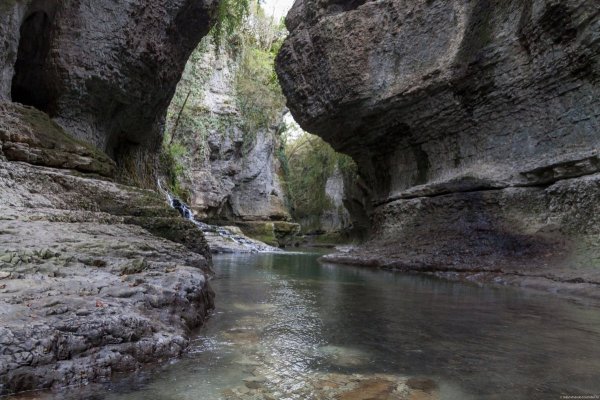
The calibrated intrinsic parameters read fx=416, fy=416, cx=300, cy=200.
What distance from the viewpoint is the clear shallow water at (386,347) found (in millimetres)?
2035

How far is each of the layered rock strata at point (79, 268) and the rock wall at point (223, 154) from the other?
13.7 metres

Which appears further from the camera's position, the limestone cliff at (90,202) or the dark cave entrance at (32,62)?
the dark cave entrance at (32,62)

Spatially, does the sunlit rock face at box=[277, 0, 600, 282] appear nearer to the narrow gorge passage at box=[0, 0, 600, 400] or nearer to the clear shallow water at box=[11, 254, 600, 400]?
the narrow gorge passage at box=[0, 0, 600, 400]

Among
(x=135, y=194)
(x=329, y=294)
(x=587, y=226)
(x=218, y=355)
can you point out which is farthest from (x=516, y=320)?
(x=135, y=194)

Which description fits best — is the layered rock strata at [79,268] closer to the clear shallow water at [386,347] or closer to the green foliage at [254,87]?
the clear shallow water at [386,347]

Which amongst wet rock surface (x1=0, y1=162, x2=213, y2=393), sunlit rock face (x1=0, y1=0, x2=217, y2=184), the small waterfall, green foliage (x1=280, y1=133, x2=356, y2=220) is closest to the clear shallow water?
wet rock surface (x1=0, y1=162, x2=213, y2=393)

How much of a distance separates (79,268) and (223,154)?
21895 millimetres

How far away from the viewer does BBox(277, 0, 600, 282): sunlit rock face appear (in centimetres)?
731

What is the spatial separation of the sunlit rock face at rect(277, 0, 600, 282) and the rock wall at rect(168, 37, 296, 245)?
8.39 metres

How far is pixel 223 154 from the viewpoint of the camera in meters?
24.6

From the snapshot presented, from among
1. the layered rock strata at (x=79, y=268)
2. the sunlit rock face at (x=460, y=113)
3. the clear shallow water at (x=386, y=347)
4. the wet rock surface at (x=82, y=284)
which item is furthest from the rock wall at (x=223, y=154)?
the clear shallow water at (x=386, y=347)

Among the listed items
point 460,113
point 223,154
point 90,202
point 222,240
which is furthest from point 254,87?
point 90,202

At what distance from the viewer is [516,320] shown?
3701mm

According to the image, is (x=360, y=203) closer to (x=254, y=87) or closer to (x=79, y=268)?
(x=254, y=87)
